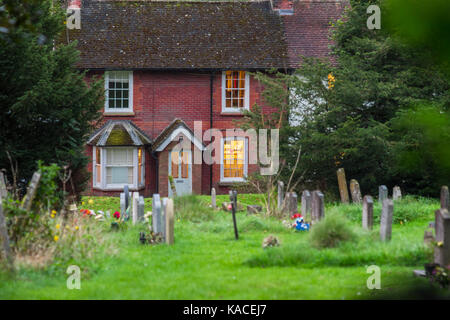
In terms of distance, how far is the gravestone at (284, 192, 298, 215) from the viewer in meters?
15.1

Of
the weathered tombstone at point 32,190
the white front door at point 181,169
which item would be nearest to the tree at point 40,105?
the weathered tombstone at point 32,190

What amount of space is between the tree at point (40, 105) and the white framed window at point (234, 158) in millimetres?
11842

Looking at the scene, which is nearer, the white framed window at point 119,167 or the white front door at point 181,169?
the white framed window at point 119,167

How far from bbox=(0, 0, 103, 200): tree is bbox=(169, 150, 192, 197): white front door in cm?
1054

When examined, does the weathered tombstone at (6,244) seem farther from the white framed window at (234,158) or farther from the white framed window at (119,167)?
the white framed window at (234,158)

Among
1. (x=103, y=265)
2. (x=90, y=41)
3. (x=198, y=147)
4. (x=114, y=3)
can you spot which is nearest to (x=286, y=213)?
(x=103, y=265)

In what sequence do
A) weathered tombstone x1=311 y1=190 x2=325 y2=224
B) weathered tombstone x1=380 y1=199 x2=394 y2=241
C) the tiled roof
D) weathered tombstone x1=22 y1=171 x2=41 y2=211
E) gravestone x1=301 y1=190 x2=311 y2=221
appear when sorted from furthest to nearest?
the tiled roof → gravestone x1=301 y1=190 x2=311 y2=221 → weathered tombstone x1=311 y1=190 x2=325 y2=224 → weathered tombstone x1=380 y1=199 x2=394 y2=241 → weathered tombstone x1=22 y1=171 x2=41 y2=211

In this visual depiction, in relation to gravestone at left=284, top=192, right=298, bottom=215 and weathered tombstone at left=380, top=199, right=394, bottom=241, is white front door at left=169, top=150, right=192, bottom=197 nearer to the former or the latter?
gravestone at left=284, top=192, right=298, bottom=215

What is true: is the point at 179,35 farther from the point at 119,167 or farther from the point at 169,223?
the point at 169,223

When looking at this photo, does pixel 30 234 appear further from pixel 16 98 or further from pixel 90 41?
pixel 90 41

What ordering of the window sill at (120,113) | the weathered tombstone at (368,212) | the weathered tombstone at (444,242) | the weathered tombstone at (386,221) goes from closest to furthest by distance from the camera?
the weathered tombstone at (444,242) → the weathered tombstone at (386,221) → the weathered tombstone at (368,212) → the window sill at (120,113)

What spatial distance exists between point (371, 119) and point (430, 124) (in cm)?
1802

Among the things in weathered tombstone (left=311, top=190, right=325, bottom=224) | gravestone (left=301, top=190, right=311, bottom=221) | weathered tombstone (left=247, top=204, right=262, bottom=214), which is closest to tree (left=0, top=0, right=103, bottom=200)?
weathered tombstone (left=247, top=204, right=262, bottom=214)

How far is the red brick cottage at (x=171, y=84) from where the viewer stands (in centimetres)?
2745
